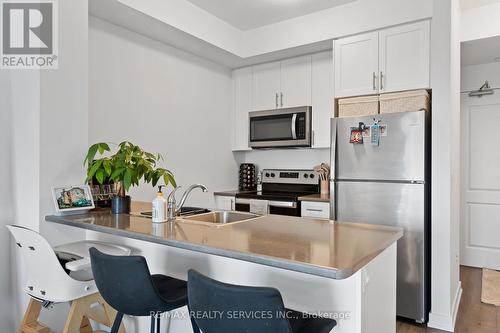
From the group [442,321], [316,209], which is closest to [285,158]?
[316,209]

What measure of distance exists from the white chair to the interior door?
415 cm

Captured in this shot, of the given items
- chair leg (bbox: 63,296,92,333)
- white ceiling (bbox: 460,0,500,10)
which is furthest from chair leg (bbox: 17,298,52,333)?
white ceiling (bbox: 460,0,500,10)

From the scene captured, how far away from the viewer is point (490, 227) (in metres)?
4.09

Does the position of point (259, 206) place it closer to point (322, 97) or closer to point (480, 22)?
point (322, 97)

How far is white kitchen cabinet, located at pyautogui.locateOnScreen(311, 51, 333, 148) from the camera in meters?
3.53

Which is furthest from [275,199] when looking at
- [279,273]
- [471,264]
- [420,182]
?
[471,264]

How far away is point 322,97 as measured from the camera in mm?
3576

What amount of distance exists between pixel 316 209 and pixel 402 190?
838 millimetres

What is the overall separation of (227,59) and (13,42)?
212cm

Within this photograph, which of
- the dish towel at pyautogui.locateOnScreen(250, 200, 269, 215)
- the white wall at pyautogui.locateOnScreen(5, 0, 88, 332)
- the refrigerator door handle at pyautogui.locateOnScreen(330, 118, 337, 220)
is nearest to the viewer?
the white wall at pyautogui.locateOnScreen(5, 0, 88, 332)

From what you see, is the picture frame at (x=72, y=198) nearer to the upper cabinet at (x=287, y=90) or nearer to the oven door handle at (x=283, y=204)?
the oven door handle at (x=283, y=204)

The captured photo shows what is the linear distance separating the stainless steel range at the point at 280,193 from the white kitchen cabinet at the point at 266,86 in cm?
80

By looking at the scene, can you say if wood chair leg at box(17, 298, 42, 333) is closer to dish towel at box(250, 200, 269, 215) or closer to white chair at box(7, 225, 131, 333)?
white chair at box(7, 225, 131, 333)

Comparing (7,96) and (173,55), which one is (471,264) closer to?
(173,55)
